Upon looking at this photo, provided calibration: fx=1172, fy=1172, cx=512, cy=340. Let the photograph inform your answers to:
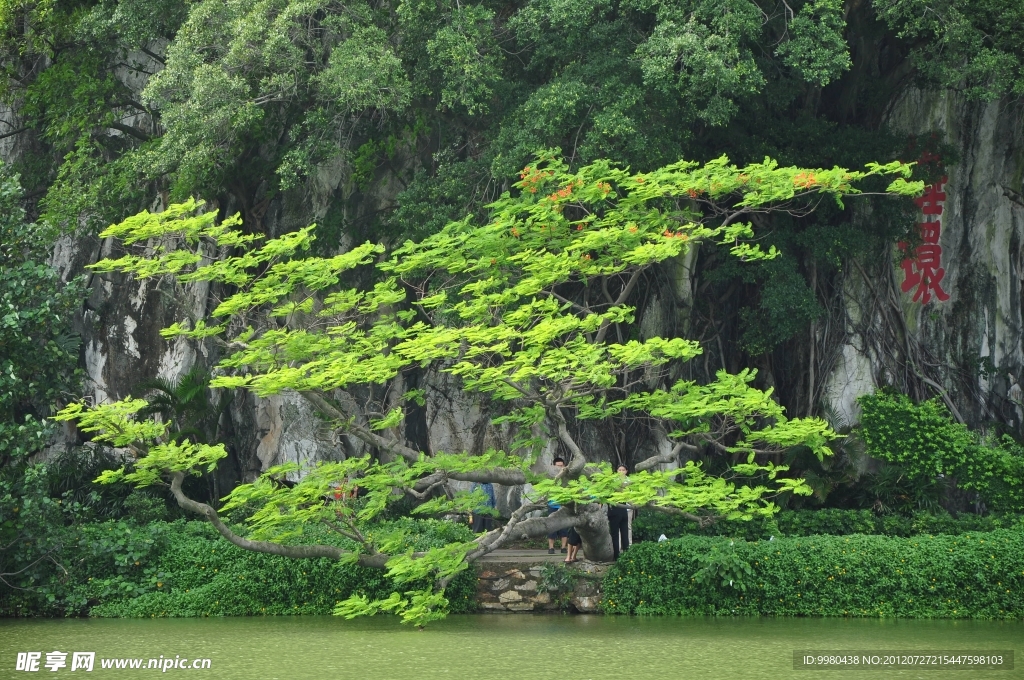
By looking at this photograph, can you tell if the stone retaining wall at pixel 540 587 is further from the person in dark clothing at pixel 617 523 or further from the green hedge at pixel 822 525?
the green hedge at pixel 822 525

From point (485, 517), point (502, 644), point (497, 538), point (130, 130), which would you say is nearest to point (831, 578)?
point (497, 538)

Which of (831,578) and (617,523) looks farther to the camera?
(617,523)

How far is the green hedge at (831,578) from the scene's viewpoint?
32.9 feet

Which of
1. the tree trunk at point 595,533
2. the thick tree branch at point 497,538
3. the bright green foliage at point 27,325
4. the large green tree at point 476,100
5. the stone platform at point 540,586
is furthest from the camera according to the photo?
the large green tree at point 476,100

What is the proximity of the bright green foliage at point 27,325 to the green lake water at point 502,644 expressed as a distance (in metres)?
1.77

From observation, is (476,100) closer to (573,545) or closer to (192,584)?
(573,545)

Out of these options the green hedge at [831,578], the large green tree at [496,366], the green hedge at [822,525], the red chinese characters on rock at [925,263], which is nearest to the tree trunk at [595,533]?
the large green tree at [496,366]

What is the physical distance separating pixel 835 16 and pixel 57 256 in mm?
11012

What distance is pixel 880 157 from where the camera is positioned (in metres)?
13.6

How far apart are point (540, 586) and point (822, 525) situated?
3709 millimetres

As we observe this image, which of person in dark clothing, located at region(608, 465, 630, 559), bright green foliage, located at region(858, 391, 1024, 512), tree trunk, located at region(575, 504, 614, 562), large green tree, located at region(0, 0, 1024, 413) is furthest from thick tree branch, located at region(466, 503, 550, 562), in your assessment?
bright green foliage, located at region(858, 391, 1024, 512)

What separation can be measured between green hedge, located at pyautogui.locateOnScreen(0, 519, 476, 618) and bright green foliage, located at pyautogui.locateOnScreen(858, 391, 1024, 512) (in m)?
5.28

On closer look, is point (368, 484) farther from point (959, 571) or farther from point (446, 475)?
point (959, 571)

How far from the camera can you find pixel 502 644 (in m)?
8.60
